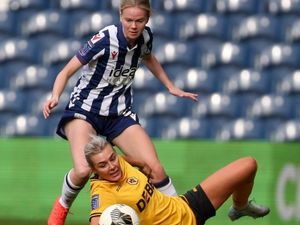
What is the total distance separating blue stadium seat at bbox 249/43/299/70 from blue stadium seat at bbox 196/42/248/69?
115mm

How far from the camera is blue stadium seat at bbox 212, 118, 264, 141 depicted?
34.6 ft

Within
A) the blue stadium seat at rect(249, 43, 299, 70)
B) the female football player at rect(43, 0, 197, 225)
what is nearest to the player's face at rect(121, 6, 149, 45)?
the female football player at rect(43, 0, 197, 225)

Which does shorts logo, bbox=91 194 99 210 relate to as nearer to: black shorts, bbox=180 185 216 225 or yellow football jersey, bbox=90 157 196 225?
yellow football jersey, bbox=90 157 196 225

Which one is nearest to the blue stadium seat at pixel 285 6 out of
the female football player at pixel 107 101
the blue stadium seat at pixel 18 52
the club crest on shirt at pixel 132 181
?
the blue stadium seat at pixel 18 52

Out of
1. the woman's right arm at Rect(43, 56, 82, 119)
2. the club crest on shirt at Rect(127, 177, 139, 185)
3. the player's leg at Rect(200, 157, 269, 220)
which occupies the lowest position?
the player's leg at Rect(200, 157, 269, 220)

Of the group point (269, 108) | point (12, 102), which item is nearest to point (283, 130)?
point (269, 108)

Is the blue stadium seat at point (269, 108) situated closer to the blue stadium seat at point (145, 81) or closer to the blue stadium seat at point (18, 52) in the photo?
the blue stadium seat at point (145, 81)

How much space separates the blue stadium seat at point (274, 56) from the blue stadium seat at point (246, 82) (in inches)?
5.1

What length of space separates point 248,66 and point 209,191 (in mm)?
4893

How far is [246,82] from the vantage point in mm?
10859

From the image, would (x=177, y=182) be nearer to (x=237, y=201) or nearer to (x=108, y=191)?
Result: (x=237, y=201)

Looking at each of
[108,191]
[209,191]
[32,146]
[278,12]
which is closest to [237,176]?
[209,191]

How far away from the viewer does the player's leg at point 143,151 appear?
6.52m

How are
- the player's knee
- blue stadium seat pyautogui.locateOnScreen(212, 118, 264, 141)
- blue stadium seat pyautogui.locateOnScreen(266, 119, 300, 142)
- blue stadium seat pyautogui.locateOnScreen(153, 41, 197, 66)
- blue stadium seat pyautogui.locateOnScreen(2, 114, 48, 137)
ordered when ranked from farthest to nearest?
1. blue stadium seat pyautogui.locateOnScreen(153, 41, 197, 66)
2. blue stadium seat pyautogui.locateOnScreen(2, 114, 48, 137)
3. blue stadium seat pyautogui.locateOnScreen(212, 118, 264, 141)
4. blue stadium seat pyautogui.locateOnScreen(266, 119, 300, 142)
5. the player's knee
